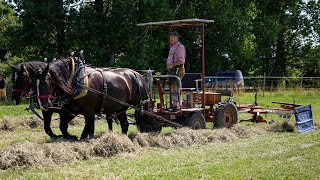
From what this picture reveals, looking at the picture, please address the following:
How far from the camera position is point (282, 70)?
44.0 metres

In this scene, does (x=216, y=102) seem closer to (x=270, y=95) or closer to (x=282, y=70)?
(x=270, y=95)

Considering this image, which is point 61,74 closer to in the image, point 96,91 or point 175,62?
point 96,91

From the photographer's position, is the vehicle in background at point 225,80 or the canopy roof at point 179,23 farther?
the vehicle in background at point 225,80

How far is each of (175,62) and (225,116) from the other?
2.12 m

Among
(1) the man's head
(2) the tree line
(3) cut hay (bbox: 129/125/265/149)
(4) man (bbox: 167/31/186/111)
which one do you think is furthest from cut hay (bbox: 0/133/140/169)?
(2) the tree line

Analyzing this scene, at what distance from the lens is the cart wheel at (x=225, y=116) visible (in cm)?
1246

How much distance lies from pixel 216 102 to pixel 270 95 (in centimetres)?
1703

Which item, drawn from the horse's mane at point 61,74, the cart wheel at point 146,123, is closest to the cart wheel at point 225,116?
the cart wheel at point 146,123

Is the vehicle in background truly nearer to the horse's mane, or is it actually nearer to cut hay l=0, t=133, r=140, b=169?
the horse's mane

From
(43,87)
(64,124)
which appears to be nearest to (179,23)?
(64,124)

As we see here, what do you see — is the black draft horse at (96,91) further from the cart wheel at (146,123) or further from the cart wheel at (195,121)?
the cart wheel at (195,121)

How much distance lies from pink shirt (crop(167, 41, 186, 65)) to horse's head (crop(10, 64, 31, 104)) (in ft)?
13.0

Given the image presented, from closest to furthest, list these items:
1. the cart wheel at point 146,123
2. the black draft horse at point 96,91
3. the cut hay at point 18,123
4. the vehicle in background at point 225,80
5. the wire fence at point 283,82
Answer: the black draft horse at point 96,91 → the cart wheel at point 146,123 → the cut hay at point 18,123 → the vehicle in background at point 225,80 → the wire fence at point 283,82

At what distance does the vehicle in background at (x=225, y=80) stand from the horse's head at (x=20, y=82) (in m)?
20.5
